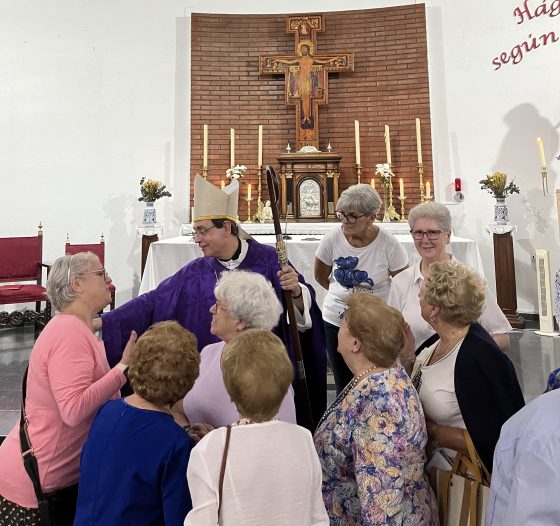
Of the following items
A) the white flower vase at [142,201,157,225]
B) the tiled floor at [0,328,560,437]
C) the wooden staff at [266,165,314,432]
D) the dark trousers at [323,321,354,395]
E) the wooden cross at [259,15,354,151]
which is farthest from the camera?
the wooden cross at [259,15,354,151]

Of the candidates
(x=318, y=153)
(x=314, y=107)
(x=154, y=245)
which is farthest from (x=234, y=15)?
(x=154, y=245)

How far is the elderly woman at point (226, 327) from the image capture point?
1.53 metres

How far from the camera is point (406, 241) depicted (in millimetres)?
4555

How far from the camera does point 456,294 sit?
5.07 feet

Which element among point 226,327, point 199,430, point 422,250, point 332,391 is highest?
point 422,250

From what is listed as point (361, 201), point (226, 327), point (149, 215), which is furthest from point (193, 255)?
point (226, 327)

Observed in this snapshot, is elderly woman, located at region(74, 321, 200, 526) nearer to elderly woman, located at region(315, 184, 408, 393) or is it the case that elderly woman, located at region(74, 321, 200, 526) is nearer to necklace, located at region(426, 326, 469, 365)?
necklace, located at region(426, 326, 469, 365)

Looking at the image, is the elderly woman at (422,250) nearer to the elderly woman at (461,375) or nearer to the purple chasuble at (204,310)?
the purple chasuble at (204,310)

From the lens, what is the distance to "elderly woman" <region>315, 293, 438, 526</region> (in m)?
1.27

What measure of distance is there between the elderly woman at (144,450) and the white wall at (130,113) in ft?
19.0

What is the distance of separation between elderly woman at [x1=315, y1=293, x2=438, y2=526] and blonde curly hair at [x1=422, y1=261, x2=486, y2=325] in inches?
9.0

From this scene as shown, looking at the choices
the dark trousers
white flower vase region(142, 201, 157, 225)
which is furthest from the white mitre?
white flower vase region(142, 201, 157, 225)

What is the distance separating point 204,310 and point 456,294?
123 centimetres

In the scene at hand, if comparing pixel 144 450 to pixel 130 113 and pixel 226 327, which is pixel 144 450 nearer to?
pixel 226 327
